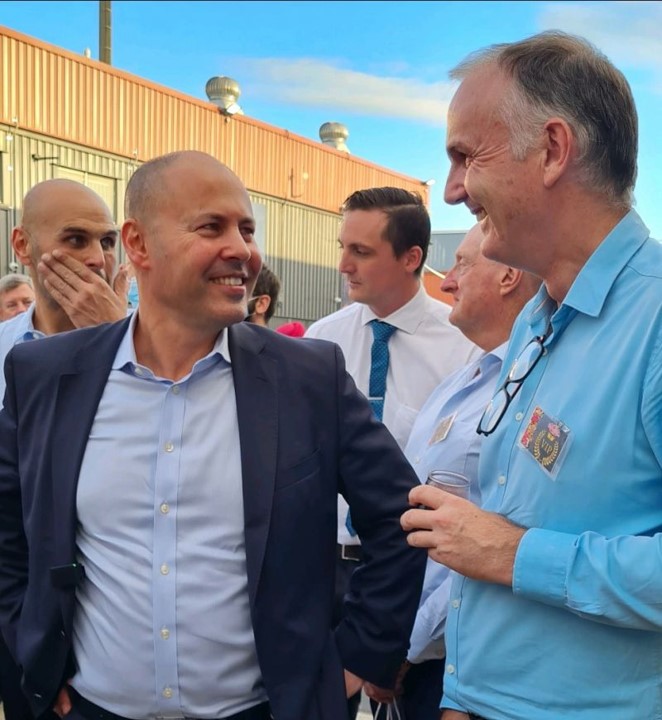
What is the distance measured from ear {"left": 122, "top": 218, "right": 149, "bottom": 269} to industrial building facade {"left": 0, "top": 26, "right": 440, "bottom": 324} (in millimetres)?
11759

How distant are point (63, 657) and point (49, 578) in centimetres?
19

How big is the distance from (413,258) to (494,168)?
1.99 meters

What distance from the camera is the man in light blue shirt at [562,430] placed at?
1.18 m

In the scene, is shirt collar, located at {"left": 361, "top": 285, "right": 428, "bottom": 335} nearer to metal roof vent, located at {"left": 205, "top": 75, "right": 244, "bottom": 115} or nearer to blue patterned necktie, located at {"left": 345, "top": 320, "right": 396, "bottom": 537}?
blue patterned necktie, located at {"left": 345, "top": 320, "right": 396, "bottom": 537}

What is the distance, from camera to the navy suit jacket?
1.59 meters

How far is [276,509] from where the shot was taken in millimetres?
1593

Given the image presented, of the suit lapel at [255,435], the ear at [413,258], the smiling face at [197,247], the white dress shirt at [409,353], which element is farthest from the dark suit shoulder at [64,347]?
the ear at [413,258]

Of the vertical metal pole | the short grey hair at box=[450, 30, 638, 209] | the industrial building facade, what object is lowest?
the short grey hair at box=[450, 30, 638, 209]

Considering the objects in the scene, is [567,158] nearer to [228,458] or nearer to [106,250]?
[228,458]

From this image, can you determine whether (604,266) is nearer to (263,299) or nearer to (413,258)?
(413,258)

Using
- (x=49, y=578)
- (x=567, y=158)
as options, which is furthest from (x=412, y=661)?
(x=567, y=158)

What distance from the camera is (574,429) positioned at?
1224 millimetres

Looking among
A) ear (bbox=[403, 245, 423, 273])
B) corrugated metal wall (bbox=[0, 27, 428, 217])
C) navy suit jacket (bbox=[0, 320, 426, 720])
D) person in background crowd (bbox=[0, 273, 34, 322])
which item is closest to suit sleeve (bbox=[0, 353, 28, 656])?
navy suit jacket (bbox=[0, 320, 426, 720])

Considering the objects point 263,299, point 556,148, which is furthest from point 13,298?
point 556,148
